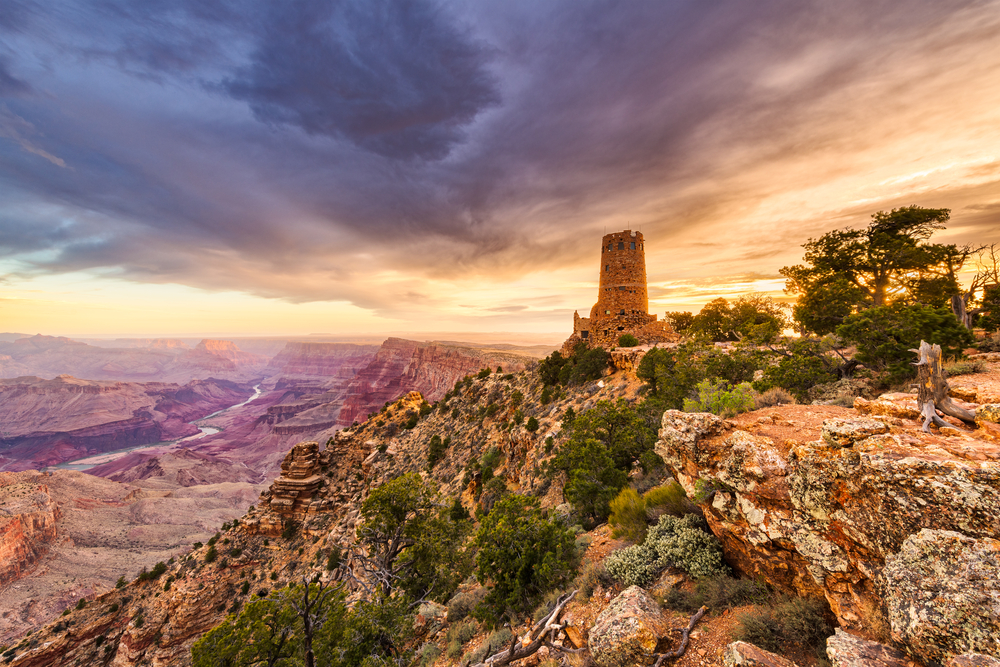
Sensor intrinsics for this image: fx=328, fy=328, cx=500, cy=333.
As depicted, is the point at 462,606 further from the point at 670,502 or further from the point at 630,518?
the point at 670,502

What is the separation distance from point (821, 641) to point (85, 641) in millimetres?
51379

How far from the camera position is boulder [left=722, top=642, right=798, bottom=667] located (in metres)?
4.33

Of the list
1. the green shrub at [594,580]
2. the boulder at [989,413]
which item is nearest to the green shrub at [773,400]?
the boulder at [989,413]

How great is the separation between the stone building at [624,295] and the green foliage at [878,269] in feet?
36.1

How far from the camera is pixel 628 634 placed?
17.9 feet

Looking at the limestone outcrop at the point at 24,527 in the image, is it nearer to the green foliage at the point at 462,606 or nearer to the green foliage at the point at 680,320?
the green foliage at the point at 462,606

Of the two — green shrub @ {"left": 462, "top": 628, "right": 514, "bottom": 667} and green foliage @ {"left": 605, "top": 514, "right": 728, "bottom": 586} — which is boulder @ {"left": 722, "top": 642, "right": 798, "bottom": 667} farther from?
green shrub @ {"left": 462, "top": 628, "right": 514, "bottom": 667}

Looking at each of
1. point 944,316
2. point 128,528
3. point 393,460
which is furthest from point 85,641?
point 944,316

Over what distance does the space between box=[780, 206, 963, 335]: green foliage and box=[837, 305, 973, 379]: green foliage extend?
5531 millimetres

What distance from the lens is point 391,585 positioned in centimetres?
1446

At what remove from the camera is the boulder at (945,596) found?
3258 mm

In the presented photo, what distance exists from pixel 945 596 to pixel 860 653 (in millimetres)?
1160

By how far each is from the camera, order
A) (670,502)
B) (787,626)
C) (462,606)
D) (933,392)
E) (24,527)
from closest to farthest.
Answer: (787,626), (933,392), (670,502), (462,606), (24,527)

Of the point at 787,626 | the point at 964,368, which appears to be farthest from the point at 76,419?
the point at 964,368
